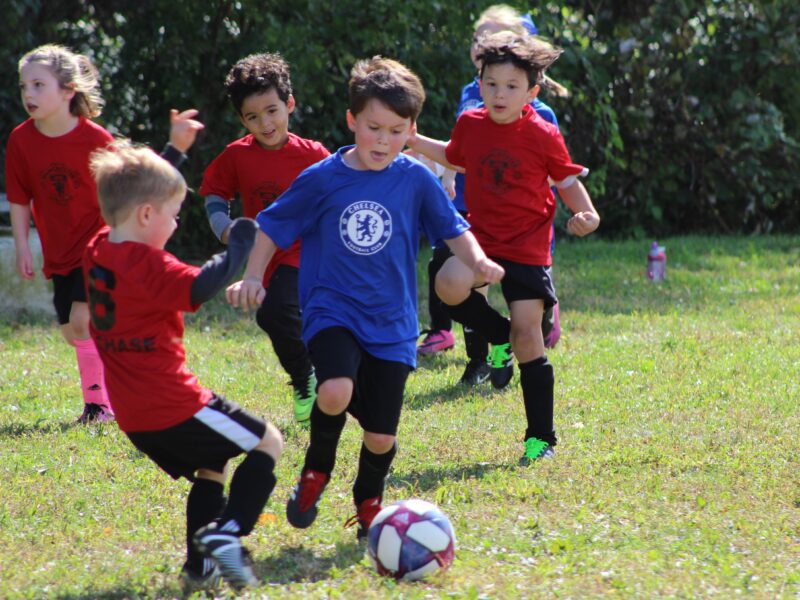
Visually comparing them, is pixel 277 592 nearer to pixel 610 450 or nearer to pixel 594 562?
pixel 594 562

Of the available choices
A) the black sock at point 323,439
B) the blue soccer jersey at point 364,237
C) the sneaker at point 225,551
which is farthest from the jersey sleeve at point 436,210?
the sneaker at point 225,551

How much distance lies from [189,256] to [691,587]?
864cm

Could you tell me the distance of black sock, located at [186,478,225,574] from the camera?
13.0 feet

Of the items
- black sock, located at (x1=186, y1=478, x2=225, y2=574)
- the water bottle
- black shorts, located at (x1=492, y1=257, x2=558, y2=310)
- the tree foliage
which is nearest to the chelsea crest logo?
black sock, located at (x1=186, y1=478, x2=225, y2=574)

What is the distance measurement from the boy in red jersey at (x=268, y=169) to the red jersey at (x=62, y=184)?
65cm

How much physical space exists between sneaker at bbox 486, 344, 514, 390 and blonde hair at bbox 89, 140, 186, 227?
2.99 m

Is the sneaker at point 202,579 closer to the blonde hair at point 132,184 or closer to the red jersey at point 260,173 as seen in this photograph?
the blonde hair at point 132,184

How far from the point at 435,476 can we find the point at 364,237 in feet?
4.45

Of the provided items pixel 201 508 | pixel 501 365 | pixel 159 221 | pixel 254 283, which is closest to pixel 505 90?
pixel 501 365

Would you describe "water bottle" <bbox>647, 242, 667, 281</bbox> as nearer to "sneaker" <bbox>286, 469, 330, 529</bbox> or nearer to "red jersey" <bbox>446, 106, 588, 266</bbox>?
"red jersey" <bbox>446, 106, 588, 266</bbox>

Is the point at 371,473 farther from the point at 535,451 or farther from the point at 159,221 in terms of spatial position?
the point at 159,221

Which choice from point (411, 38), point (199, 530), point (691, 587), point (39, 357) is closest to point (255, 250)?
point (199, 530)

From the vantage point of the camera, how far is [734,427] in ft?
19.2

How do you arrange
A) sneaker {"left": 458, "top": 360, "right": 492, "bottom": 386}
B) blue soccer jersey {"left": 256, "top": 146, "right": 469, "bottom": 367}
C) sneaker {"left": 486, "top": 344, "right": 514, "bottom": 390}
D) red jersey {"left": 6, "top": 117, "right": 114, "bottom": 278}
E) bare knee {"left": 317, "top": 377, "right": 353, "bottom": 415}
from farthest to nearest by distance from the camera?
sneaker {"left": 458, "top": 360, "right": 492, "bottom": 386}
sneaker {"left": 486, "top": 344, "right": 514, "bottom": 390}
red jersey {"left": 6, "top": 117, "right": 114, "bottom": 278}
blue soccer jersey {"left": 256, "top": 146, "right": 469, "bottom": 367}
bare knee {"left": 317, "top": 377, "right": 353, "bottom": 415}
